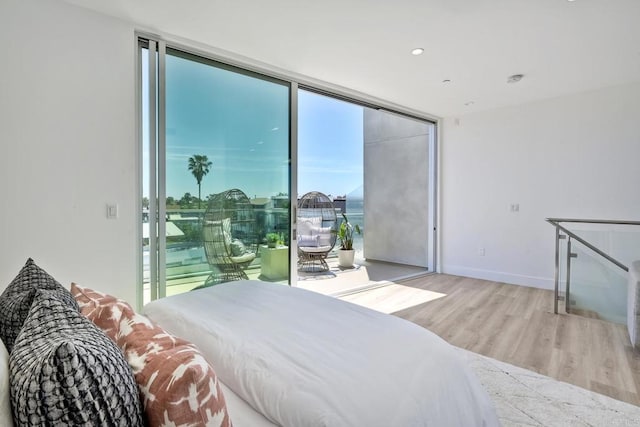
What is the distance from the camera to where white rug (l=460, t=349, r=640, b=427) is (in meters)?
1.86

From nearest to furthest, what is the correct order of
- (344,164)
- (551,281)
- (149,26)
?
(149,26)
(551,281)
(344,164)

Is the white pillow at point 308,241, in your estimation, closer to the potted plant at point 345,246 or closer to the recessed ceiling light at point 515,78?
the potted plant at point 345,246

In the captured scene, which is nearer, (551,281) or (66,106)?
(66,106)

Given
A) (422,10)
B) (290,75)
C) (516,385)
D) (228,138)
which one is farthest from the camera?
(290,75)

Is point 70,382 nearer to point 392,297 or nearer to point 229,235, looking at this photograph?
point 229,235

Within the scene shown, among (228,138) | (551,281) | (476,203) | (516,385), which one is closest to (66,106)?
(228,138)

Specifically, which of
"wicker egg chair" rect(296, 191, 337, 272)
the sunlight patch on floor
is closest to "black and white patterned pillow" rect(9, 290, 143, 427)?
the sunlight patch on floor

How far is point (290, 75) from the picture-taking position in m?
3.59

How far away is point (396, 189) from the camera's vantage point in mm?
6430

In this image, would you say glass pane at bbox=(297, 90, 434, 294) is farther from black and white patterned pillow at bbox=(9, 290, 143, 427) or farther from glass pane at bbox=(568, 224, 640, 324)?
black and white patterned pillow at bbox=(9, 290, 143, 427)

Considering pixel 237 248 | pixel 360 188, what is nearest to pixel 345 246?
pixel 360 188

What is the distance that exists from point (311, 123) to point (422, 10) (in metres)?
4.81

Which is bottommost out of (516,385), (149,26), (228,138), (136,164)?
(516,385)

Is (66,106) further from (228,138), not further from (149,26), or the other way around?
(228,138)
